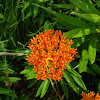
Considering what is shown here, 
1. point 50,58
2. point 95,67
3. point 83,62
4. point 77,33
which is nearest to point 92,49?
point 83,62

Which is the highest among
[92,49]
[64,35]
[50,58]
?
[64,35]

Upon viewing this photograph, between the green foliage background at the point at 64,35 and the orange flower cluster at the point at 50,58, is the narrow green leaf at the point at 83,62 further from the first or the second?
the orange flower cluster at the point at 50,58

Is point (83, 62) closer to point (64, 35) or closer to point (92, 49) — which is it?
point (92, 49)

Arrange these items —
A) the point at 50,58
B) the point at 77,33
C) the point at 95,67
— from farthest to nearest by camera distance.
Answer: the point at 95,67, the point at 77,33, the point at 50,58

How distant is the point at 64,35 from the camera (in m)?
2.04

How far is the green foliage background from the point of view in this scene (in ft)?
7.04

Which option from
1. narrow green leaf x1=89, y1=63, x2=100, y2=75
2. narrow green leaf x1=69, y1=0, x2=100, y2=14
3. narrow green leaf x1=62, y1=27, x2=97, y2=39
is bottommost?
narrow green leaf x1=89, y1=63, x2=100, y2=75

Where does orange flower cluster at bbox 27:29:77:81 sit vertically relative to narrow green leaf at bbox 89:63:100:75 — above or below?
above

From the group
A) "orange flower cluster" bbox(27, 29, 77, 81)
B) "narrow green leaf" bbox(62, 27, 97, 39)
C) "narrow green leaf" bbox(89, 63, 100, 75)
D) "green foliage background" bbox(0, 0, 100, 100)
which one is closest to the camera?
"orange flower cluster" bbox(27, 29, 77, 81)

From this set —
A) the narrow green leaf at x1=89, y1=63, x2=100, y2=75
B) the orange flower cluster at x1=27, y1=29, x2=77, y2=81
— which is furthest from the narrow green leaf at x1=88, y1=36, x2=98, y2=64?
the narrow green leaf at x1=89, y1=63, x2=100, y2=75

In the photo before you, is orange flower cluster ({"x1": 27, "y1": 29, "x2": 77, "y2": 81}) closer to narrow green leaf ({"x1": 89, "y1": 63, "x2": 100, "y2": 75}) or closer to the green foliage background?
the green foliage background

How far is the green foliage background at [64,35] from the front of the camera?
2145 mm

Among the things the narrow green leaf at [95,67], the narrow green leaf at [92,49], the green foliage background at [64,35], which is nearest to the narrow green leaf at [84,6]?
the green foliage background at [64,35]

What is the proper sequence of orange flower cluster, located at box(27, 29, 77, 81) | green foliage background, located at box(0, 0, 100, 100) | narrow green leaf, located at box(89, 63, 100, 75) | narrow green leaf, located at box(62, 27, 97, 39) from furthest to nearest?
narrow green leaf, located at box(89, 63, 100, 75)
green foliage background, located at box(0, 0, 100, 100)
narrow green leaf, located at box(62, 27, 97, 39)
orange flower cluster, located at box(27, 29, 77, 81)
